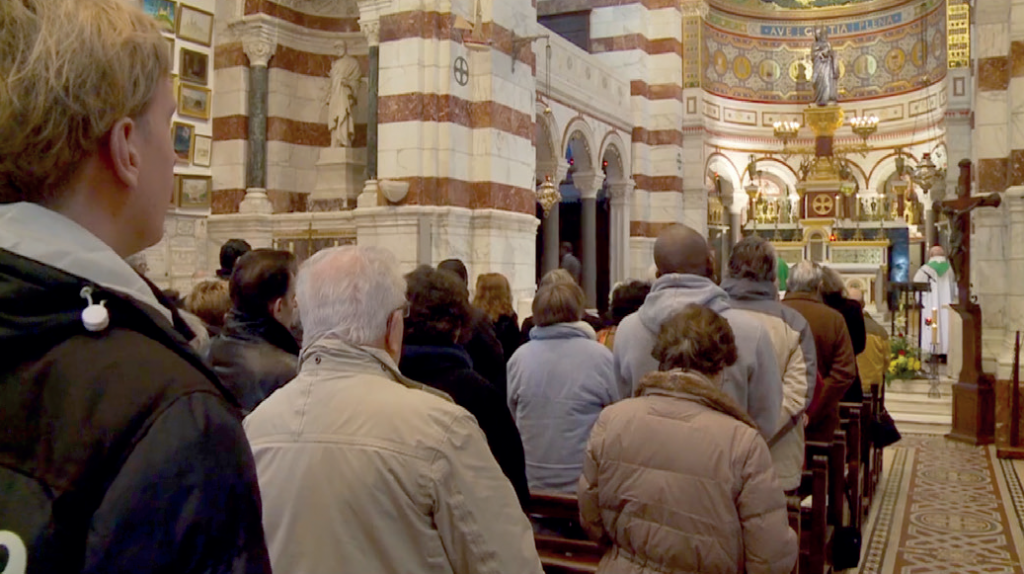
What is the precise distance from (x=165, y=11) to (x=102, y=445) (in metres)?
10.1

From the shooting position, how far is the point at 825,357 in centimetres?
450

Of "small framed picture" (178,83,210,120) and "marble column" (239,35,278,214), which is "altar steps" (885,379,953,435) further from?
"small framed picture" (178,83,210,120)

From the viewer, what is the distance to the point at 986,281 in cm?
809

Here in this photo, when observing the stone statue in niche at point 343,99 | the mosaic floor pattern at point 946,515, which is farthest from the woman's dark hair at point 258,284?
the stone statue in niche at point 343,99

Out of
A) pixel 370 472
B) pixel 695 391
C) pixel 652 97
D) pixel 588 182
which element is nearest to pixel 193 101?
pixel 588 182

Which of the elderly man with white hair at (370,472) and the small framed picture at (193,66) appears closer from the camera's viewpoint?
the elderly man with white hair at (370,472)

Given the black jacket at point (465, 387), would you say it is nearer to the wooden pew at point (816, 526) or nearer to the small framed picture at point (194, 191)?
the wooden pew at point (816, 526)

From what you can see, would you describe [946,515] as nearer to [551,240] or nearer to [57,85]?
[57,85]

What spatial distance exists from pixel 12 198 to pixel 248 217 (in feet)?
30.9

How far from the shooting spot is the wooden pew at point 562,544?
9.36 feet

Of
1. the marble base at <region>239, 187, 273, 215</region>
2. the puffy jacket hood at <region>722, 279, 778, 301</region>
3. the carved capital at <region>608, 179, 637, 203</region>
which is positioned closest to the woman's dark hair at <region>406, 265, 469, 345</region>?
the puffy jacket hood at <region>722, 279, 778, 301</region>

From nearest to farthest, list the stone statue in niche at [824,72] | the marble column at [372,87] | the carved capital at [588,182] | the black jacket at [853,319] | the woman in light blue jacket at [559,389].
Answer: the woman in light blue jacket at [559,389], the black jacket at [853,319], the marble column at [372,87], the carved capital at [588,182], the stone statue in niche at [824,72]

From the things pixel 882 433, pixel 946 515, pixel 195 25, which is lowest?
pixel 946 515

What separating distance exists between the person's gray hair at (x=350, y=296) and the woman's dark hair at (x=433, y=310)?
0.60 meters
